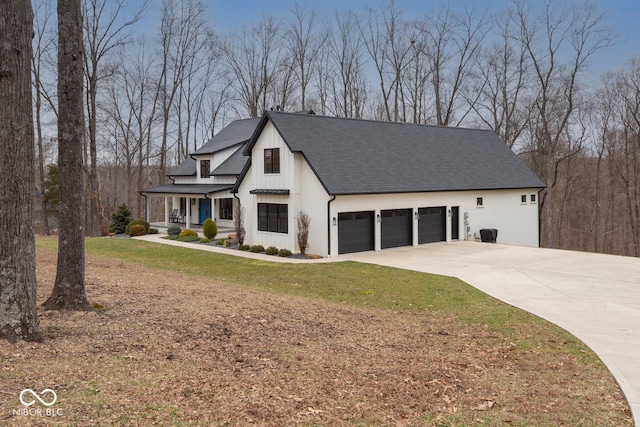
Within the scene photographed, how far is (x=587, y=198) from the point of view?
40969 mm

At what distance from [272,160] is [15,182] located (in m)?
17.2

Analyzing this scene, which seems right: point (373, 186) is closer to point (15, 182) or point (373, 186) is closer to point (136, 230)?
point (136, 230)

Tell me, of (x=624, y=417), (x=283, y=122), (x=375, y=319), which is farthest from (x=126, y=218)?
(x=624, y=417)

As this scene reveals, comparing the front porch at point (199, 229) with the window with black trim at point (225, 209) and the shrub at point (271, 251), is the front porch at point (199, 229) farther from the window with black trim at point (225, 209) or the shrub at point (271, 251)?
the shrub at point (271, 251)

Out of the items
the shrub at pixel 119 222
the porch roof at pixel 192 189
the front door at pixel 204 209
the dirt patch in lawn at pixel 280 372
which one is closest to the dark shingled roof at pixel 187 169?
the porch roof at pixel 192 189

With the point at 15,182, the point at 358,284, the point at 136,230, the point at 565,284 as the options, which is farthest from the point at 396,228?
the point at 15,182

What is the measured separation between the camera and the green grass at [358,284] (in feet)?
35.9

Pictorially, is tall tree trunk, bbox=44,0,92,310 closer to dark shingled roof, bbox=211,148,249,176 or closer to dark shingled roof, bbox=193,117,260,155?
dark shingled roof, bbox=211,148,249,176

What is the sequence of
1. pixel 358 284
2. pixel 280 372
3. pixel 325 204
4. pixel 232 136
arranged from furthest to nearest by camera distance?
pixel 232 136 → pixel 325 204 → pixel 358 284 → pixel 280 372

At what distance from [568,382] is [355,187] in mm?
15118

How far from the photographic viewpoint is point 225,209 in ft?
109

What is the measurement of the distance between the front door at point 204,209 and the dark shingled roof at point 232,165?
239 cm

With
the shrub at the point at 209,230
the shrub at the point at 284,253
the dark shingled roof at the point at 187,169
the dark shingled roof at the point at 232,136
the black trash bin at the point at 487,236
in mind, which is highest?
the dark shingled roof at the point at 232,136

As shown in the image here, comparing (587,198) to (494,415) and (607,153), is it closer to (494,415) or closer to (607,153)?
(607,153)
